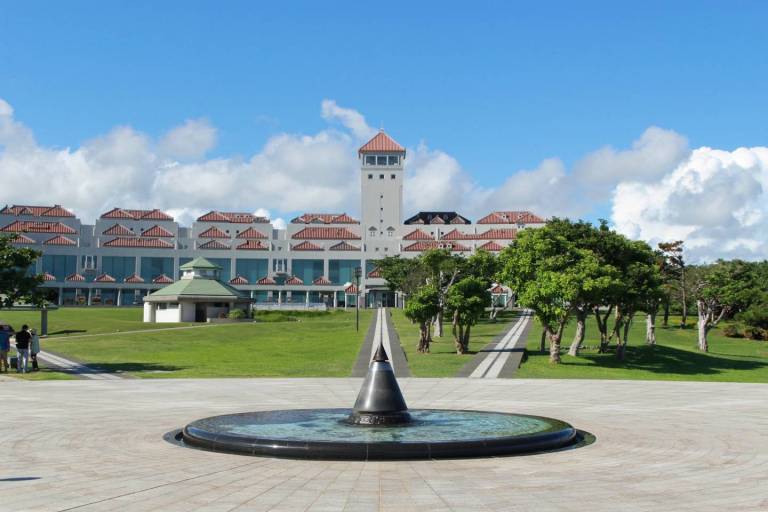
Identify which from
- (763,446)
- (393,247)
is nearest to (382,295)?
(393,247)

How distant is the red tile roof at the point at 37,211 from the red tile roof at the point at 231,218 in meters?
19.6

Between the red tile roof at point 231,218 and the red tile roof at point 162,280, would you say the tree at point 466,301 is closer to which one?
the red tile roof at point 162,280

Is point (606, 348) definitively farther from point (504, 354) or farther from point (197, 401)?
point (197, 401)

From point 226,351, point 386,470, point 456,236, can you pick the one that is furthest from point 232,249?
point 386,470

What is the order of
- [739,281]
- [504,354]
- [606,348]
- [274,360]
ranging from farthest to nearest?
[739,281]
[606,348]
[504,354]
[274,360]

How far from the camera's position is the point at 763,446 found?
1364 centimetres

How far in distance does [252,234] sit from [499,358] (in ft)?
278

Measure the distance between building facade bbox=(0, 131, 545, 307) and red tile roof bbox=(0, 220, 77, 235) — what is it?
0.14m

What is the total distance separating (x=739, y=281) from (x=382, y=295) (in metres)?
62.8

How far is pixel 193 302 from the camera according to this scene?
77000mm

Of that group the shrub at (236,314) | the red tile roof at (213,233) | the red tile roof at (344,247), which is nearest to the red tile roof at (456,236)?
the red tile roof at (344,247)

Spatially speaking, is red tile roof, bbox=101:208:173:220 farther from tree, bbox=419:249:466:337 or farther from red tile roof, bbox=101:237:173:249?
tree, bbox=419:249:466:337

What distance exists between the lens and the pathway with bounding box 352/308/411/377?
1329 inches

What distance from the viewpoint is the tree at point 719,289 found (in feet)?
191
